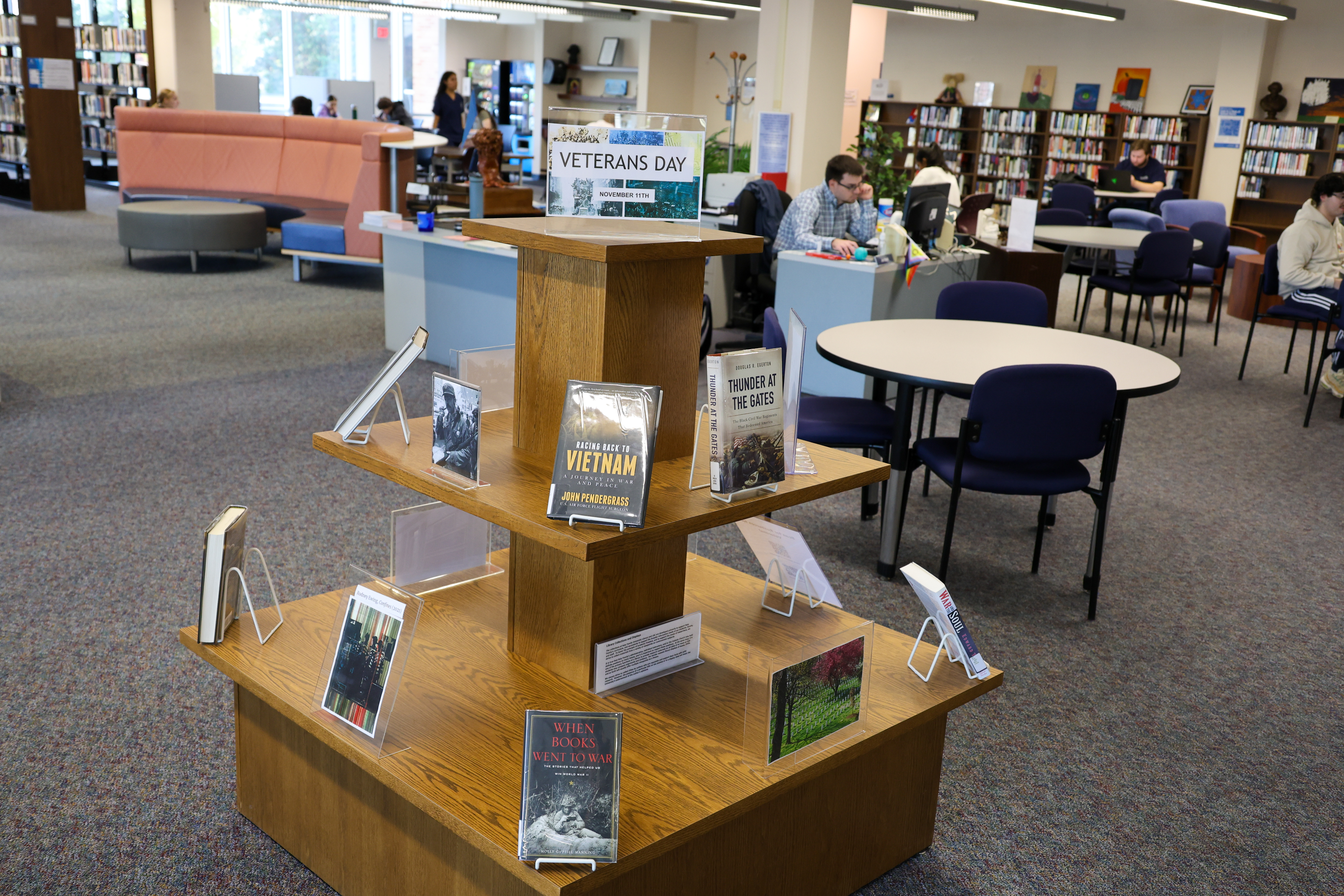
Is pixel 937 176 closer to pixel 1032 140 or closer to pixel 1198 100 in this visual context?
pixel 1198 100

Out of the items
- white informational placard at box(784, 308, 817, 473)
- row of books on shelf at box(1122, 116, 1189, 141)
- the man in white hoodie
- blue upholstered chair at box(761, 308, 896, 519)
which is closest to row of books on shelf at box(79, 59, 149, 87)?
row of books on shelf at box(1122, 116, 1189, 141)

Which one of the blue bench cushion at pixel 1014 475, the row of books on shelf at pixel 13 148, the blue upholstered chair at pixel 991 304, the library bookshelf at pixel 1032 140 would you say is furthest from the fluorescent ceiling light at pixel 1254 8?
the row of books on shelf at pixel 13 148

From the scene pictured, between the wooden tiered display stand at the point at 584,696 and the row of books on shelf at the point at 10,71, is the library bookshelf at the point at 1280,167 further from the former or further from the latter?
the row of books on shelf at the point at 10,71

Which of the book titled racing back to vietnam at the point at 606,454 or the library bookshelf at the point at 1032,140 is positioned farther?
the library bookshelf at the point at 1032,140

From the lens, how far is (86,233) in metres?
Result: 10.8

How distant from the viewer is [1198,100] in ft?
42.1

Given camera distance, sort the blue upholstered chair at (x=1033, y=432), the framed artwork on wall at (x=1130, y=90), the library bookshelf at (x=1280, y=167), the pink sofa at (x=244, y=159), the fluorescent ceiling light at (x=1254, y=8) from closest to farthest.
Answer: the blue upholstered chair at (x=1033, y=432)
the pink sofa at (x=244, y=159)
the fluorescent ceiling light at (x=1254, y=8)
the library bookshelf at (x=1280, y=167)
the framed artwork on wall at (x=1130, y=90)

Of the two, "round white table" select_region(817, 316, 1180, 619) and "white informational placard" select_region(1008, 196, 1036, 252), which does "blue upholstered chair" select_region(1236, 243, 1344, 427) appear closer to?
"white informational placard" select_region(1008, 196, 1036, 252)

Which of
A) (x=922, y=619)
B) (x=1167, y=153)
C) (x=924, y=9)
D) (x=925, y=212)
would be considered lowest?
(x=922, y=619)

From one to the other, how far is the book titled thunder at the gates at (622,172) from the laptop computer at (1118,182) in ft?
36.2

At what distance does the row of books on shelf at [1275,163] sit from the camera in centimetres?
1192

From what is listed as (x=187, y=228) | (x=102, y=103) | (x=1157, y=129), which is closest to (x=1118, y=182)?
(x=1157, y=129)

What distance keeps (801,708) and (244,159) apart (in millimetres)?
9872

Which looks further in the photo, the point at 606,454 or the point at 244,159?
the point at 244,159
